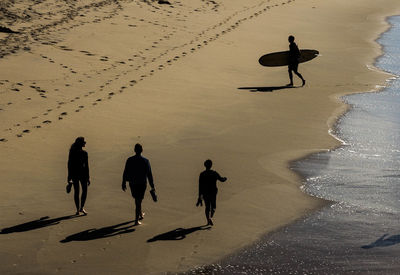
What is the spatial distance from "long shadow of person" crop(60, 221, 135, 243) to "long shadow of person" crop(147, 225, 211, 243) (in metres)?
0.47

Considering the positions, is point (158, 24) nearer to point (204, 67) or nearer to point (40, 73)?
point (204, 67)

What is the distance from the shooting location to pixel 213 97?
23.4 m

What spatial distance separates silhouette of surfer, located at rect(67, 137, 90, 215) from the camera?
47.9 feet

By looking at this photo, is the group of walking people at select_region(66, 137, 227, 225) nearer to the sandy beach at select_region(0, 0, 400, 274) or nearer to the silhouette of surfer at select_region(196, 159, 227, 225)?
the silhouette of surfer at select_region(196, 159, 227, 225)

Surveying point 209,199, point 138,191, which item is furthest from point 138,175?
point 209,199

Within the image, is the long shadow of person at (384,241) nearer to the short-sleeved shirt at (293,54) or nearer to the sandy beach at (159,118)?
the sandy beach at (159,118)

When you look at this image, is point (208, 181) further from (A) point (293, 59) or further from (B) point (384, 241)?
(A) point (293, 59)

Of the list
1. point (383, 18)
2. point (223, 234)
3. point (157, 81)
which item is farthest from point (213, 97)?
point (383, 18)

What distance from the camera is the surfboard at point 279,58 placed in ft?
88.9

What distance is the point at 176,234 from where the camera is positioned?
14.0 meters

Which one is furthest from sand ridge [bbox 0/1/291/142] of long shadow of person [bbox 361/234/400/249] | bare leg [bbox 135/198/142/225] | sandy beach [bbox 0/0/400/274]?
long shadow of person [bbox 361/234/400/249]

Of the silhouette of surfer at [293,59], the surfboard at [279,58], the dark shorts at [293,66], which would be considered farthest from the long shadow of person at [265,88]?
the surfboard at [279,58]

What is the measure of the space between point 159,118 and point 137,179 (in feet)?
22.1

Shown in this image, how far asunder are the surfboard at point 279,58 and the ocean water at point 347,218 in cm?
491
